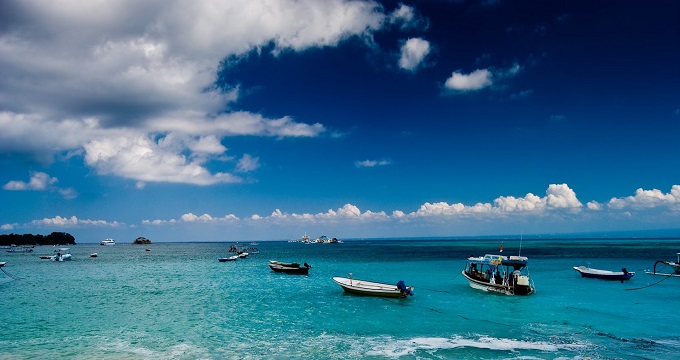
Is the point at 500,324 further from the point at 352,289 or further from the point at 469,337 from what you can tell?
the point at 352,289

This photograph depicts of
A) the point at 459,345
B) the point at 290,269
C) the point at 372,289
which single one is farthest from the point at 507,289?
the point at 290,269

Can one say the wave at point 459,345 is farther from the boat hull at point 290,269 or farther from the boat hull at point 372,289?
the boat hull at point 290,269

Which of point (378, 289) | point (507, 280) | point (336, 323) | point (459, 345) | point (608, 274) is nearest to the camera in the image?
point (459, 345)

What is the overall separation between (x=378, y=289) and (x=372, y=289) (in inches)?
23.1

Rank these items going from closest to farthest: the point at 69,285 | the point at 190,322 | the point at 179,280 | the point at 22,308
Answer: the point at 190,322 < the point at 22,308 < the point at 69,285 < the point at 179,280

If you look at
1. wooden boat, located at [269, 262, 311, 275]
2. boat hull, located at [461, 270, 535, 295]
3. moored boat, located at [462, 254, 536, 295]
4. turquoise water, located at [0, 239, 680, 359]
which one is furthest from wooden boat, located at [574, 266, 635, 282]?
wooden boat, located at [269, 262, 311, 275]

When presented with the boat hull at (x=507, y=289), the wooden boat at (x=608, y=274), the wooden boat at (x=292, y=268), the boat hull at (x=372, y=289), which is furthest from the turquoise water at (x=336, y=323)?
the wooden boat at (x=292, y=268)

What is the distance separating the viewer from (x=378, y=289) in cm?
3975

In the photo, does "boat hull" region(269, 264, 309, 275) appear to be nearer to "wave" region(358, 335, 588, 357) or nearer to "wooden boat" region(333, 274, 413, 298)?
"wooden boat" region(333, 274, 413, 298)

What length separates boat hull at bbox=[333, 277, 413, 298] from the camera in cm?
3919

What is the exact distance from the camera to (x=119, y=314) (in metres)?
34.4

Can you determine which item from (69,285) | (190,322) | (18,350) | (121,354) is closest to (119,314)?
(190,322)

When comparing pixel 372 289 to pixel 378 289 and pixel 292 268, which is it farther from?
pixel 292 268

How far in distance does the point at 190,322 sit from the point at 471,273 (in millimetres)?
29356
